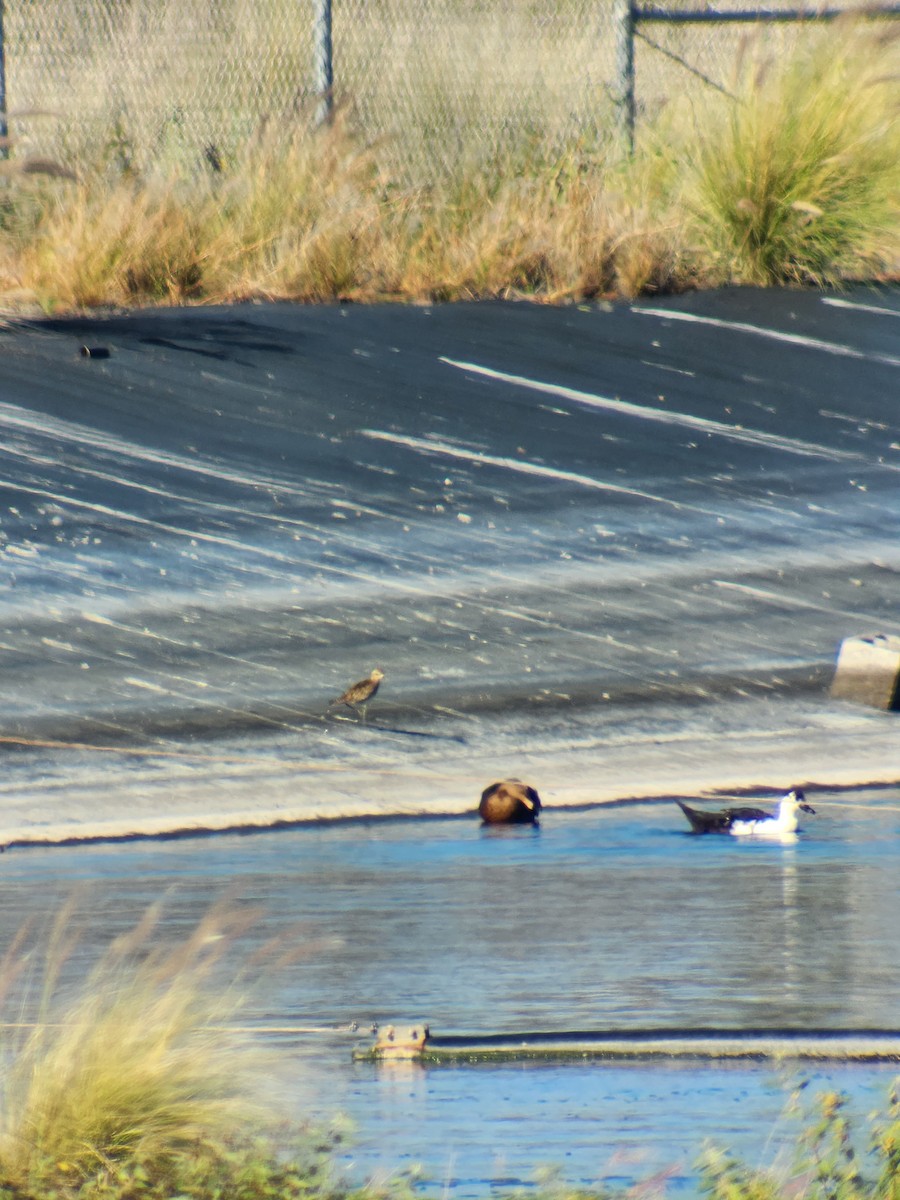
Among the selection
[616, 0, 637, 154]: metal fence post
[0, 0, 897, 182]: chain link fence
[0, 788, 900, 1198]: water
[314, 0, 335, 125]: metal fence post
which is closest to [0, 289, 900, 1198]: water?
[0, 788, 900, 1198]: water

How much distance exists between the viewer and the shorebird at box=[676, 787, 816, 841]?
885 cm

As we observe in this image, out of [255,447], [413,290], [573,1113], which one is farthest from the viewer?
[413,290]

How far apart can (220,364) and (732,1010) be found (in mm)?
7850

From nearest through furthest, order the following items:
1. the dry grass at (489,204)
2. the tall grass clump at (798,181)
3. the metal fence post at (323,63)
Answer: the dry grass at (489,204) → the tall grass clump at (798,181) → the metal fence post at (323,63)

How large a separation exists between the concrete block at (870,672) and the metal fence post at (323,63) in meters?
7.38

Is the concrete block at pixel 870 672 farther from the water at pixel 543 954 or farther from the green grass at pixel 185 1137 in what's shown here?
the green grass at pixel 185 1137

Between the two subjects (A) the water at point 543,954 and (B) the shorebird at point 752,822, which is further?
(B) the shorebird at point 752,822

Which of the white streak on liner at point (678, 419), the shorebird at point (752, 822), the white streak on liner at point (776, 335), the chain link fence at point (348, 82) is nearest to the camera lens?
the shorebird at point (752, 822)

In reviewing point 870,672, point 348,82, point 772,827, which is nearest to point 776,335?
point 870,672

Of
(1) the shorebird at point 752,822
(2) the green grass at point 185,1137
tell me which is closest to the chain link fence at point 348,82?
(1) the shorebird at point 752,822

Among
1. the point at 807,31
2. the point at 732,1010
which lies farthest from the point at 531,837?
the point at 807,31

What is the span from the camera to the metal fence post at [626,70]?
17500mm

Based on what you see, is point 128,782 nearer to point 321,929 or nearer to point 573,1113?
point 321,929

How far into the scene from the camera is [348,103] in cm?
1658
